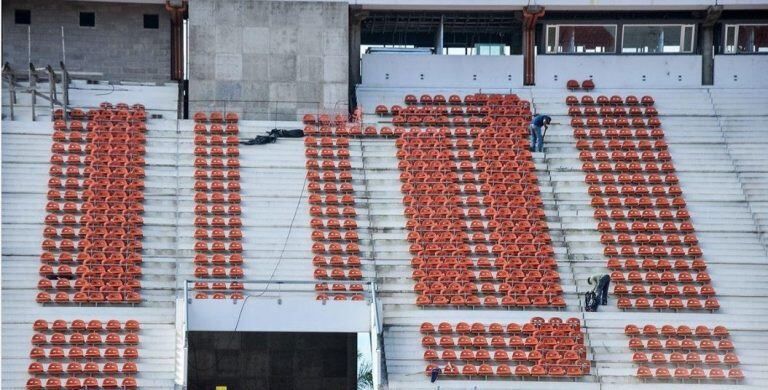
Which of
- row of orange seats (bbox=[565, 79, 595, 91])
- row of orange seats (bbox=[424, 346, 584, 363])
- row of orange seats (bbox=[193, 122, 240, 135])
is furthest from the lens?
row of orange seats (bbox=[565, 79, 595, 91])

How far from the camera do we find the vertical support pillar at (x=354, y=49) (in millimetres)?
50656

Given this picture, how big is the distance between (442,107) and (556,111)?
3.55m

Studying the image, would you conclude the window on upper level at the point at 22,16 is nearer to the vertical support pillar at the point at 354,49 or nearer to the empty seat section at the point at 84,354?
the vertical support pillar at the point at 354,49

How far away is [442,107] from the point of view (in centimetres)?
4944

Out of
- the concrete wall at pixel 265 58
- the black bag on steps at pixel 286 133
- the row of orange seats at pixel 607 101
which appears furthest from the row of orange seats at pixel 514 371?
the row of orange seats at pixel 607 101

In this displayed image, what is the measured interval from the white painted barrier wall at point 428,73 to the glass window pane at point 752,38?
7.42 meters

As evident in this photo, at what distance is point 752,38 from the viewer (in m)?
52.8

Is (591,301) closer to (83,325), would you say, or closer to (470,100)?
(470,100)

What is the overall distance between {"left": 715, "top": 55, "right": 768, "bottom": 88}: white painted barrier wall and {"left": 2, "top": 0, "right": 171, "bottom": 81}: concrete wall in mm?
17584

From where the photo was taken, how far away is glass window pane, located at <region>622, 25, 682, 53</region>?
173 ft

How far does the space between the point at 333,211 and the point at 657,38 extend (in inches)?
569

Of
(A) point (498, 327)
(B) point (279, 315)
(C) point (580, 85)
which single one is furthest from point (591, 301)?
(C) point (580, 85)

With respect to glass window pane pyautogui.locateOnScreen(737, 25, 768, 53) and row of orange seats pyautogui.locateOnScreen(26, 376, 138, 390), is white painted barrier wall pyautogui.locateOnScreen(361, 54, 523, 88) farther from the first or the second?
row of orange seats pyautogui.locateOnScreen(26, 376, 138, 390)

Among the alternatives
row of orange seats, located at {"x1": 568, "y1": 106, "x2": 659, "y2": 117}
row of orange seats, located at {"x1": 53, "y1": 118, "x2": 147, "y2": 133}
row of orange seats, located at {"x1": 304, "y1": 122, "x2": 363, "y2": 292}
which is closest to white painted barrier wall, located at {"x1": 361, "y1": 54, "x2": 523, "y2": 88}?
row of orange seats, located at {"x1": 568, "y1": 106, "x2": 659, "y2": 117}
